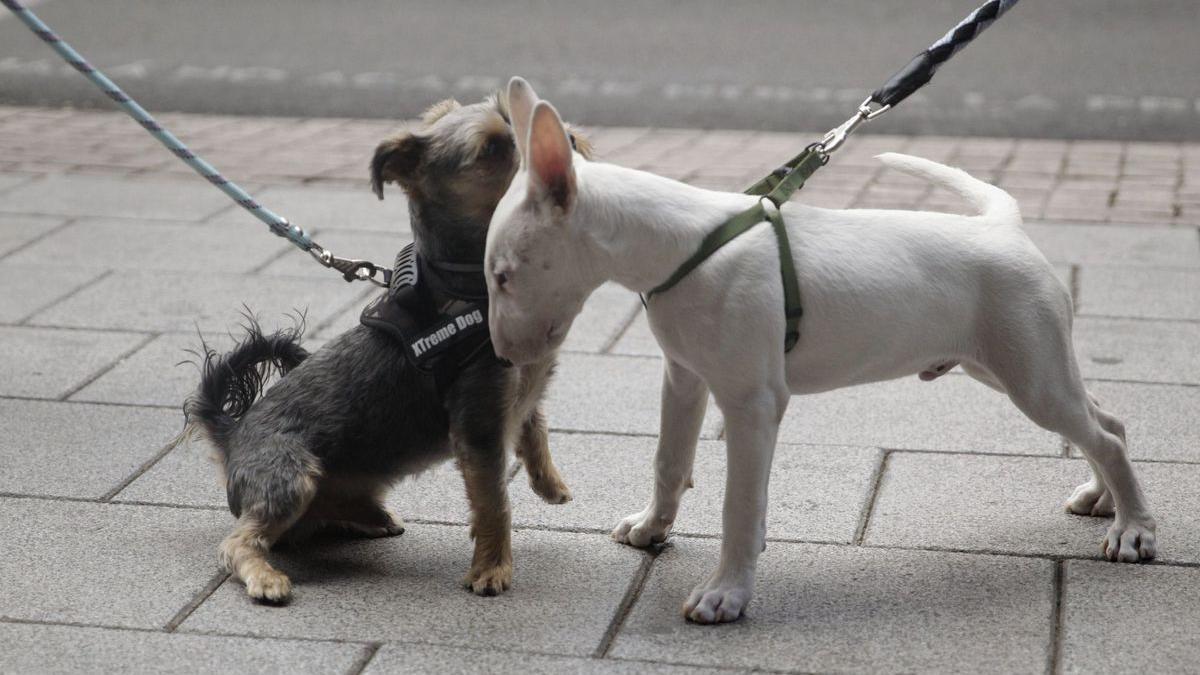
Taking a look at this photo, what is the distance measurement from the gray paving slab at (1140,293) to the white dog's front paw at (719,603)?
2.94m

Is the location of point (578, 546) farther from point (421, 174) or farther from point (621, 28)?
point (621, 28)

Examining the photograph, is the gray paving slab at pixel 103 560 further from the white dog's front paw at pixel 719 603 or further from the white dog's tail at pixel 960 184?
the white dog's tail at pixel 960 184

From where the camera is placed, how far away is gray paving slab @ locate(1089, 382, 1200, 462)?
4590 mm

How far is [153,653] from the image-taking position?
11.4 ft

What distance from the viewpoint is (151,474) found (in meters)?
4.61

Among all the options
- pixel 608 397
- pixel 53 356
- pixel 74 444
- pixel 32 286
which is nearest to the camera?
pixel 74 444

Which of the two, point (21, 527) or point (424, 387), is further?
point (21, 527)

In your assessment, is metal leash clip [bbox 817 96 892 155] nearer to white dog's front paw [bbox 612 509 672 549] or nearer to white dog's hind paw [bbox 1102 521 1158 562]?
white dog's front paw [bbox 612 509 672 549]

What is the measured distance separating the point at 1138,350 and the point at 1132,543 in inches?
73.9

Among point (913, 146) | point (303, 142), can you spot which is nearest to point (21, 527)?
point (303, 142)

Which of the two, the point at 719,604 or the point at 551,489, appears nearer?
the point at 719,604

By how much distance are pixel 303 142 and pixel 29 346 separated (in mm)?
3704

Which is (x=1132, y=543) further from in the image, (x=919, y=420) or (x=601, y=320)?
(x=601, y=320)

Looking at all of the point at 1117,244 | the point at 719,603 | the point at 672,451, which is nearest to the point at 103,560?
the point at 672,451
